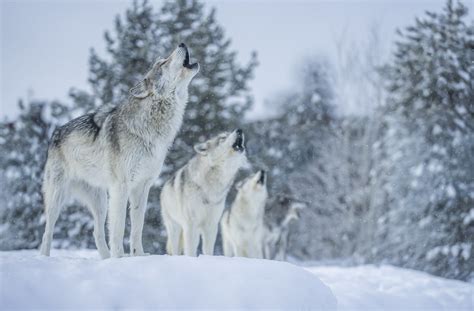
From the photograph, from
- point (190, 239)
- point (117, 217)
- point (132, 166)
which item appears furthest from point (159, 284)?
point (190, 239)

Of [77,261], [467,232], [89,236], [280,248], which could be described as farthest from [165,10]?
[77,261]

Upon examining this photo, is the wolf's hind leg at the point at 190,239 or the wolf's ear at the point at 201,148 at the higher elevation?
the wolf's ear at the point at 201,148

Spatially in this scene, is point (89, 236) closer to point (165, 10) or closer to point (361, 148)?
point (165, 10)

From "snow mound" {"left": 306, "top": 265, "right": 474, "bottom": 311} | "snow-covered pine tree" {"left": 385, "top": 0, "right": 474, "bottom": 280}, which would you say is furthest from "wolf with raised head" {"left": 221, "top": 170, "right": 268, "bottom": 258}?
"snow-covered pine tree" {"left": 385, "top": 0, "right": 474, "bottom": 280}

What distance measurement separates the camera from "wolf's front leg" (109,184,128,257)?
4.68m

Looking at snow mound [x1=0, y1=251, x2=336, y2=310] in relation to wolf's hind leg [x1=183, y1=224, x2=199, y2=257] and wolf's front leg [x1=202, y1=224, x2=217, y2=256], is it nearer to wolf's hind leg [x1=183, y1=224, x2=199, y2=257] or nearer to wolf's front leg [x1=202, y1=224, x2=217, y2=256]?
wolf's hind leg [x1=183, y1=224, x2=199, y2=257]

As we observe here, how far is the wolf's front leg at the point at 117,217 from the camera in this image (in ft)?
15.4

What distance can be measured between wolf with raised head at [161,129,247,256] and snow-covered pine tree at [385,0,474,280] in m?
9.65

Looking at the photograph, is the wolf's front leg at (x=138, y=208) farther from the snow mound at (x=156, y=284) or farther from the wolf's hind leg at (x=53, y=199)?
the snow mound at (x=156, y=284)

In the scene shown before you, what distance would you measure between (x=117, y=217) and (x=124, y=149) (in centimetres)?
67

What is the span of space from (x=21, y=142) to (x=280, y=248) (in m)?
7.75

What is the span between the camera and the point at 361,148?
60.1ft

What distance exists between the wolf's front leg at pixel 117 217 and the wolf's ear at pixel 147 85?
39.2 inches

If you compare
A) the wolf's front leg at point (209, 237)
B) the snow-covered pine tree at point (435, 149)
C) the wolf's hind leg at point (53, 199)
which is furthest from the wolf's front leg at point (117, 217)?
the snow-covered pine tree at point (435, 149)
